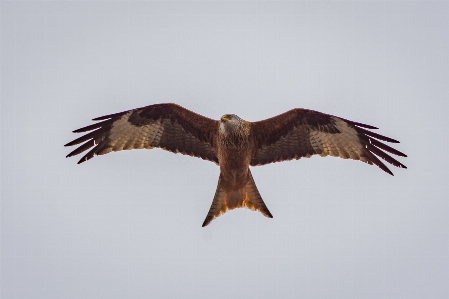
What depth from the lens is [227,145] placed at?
28.9 ft

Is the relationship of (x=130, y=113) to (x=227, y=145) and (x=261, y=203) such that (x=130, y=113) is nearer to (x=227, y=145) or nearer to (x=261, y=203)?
(x=227, y=145)

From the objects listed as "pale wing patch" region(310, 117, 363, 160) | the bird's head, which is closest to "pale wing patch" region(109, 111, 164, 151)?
the bird's head

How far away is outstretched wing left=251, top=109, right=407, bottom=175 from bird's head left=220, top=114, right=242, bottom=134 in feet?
2.08

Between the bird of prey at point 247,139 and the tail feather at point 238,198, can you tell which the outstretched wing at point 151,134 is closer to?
the bird of prey at point 247,139

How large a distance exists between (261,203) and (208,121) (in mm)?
1657

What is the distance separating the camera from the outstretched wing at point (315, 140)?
30.4 ft

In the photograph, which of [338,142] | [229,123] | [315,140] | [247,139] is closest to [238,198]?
[247,139]

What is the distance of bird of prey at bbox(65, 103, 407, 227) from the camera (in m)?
9.18

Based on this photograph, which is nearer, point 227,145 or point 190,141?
point 227,145

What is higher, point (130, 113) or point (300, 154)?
point (130, 113)

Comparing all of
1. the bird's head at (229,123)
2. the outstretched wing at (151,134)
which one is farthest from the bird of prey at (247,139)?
the bird's head at (229,123)

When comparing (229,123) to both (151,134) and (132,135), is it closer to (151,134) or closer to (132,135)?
(151,134)

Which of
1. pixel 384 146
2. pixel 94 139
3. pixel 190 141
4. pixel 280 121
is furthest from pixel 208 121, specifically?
pixel 384 146

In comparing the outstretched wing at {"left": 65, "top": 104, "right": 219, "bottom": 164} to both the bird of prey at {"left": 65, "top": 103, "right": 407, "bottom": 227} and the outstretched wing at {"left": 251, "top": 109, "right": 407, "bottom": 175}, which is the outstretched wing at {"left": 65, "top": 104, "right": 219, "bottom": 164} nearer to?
the bird of prey at {"left": 65, "top": 103, "right": 407, "bottom": 227}
